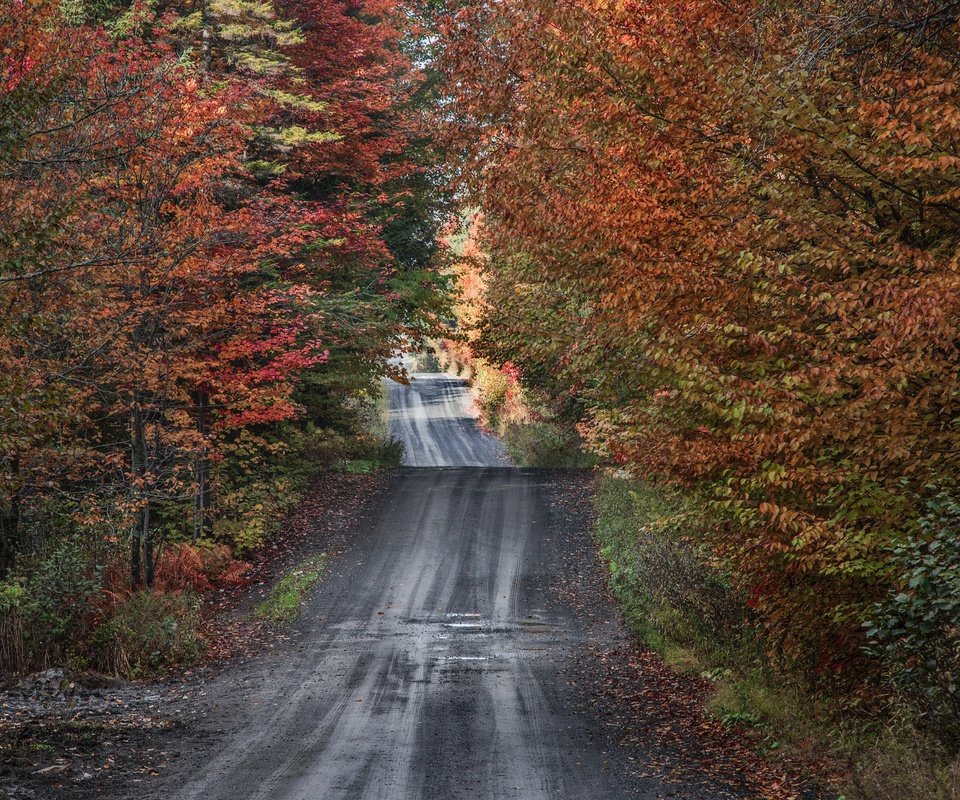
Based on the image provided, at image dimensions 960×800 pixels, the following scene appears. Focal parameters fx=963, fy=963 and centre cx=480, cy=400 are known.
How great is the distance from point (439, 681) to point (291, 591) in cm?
630

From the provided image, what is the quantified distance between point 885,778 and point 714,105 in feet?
20.2

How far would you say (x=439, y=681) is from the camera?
1253cm

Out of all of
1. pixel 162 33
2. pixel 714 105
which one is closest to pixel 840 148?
pixel 714 105

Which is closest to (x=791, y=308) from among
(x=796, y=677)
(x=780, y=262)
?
(x=780, y=262)

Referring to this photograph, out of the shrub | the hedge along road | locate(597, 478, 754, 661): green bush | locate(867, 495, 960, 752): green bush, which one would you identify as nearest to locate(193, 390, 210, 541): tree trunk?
the shrub

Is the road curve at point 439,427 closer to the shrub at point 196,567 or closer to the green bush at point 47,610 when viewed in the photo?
the shrub at point 196,567

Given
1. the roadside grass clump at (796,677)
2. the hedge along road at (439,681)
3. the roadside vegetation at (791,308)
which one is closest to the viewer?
the roadside grass clump at (796,677)

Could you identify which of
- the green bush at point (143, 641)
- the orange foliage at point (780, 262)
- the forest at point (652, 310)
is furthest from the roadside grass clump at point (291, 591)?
the orange foliage at point (780, 262)

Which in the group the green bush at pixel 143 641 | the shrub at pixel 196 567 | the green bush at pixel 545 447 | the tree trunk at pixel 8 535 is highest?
the green bush at pixel 545 447

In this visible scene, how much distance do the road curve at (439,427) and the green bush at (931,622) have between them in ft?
105

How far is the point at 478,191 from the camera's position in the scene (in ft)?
45.8

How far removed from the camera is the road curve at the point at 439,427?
43.0 meters

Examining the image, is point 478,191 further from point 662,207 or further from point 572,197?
point 662,207

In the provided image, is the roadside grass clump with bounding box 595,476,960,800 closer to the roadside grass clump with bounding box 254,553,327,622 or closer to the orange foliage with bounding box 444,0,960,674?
the orange foliage with bounding box 444,0,960,674
